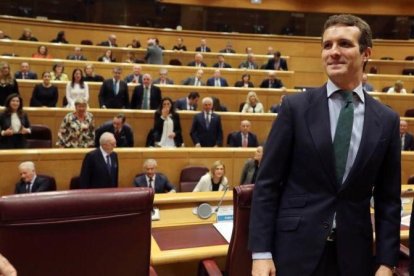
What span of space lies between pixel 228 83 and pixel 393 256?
6.34 meters

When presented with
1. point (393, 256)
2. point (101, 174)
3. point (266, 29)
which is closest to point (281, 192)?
point (393, 256)

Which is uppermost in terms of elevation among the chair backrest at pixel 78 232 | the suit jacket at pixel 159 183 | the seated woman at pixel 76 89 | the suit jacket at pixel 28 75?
the suit jacket at pixel 28 75

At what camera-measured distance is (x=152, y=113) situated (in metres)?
4.89

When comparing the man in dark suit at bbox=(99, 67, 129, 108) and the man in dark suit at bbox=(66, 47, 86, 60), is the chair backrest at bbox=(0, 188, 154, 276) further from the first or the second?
the man in dark suit at bbox=(66, 47, 86, 60)

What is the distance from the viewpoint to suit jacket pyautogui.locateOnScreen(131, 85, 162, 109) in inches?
213

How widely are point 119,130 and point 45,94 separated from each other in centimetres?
154

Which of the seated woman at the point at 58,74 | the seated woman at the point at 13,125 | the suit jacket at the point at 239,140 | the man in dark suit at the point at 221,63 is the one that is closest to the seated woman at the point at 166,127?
the suit jacket at the point at 239,140

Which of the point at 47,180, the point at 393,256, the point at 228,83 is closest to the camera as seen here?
the point at 393,256

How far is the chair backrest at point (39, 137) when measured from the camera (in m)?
4.16

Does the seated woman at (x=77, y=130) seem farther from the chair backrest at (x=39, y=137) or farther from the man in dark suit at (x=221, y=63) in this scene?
the man in dark suit at (x=221, y=63)

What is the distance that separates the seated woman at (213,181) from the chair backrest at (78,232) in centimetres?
228

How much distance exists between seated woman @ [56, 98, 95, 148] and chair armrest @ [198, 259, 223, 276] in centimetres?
264

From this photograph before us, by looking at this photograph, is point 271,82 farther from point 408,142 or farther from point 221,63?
point 408,142

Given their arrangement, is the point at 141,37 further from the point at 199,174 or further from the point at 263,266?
the point at 263,266
